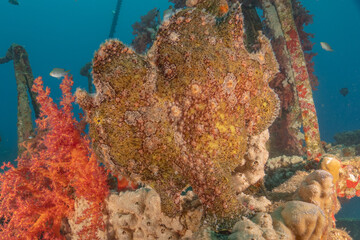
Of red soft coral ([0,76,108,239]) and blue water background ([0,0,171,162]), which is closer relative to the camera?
red soft coral ([0,76,108,239])

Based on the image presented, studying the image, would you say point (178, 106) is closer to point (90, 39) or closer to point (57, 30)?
point (90, 39)

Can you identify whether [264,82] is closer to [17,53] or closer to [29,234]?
[29,234]

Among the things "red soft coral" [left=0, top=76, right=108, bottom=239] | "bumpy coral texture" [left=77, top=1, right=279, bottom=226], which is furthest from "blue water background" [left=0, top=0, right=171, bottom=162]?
"bumpy coral texture" [left=77, top=1, right=279, bottom=226]

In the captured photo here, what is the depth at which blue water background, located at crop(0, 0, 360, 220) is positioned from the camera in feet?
280

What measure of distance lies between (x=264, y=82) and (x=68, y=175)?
319 cm

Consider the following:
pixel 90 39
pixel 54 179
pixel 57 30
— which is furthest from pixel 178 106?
pixel 57 30

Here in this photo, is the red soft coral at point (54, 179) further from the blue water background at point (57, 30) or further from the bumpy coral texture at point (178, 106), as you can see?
the blue water background at point (57, 30)

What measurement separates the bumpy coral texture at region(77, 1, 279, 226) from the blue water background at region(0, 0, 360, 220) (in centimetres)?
7812

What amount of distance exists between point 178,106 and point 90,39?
578 ft

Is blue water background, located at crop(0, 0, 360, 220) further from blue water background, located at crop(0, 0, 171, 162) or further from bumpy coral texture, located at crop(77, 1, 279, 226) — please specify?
bumpy coral texture, located at crop(77, 1, 279, 226)

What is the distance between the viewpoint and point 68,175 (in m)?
3.52

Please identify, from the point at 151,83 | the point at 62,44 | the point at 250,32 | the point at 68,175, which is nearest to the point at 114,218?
the point at 68,175

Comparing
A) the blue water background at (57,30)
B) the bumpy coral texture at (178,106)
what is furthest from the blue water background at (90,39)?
the bumpy coral texture at (178,106)

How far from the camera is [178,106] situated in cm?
Result: 211
